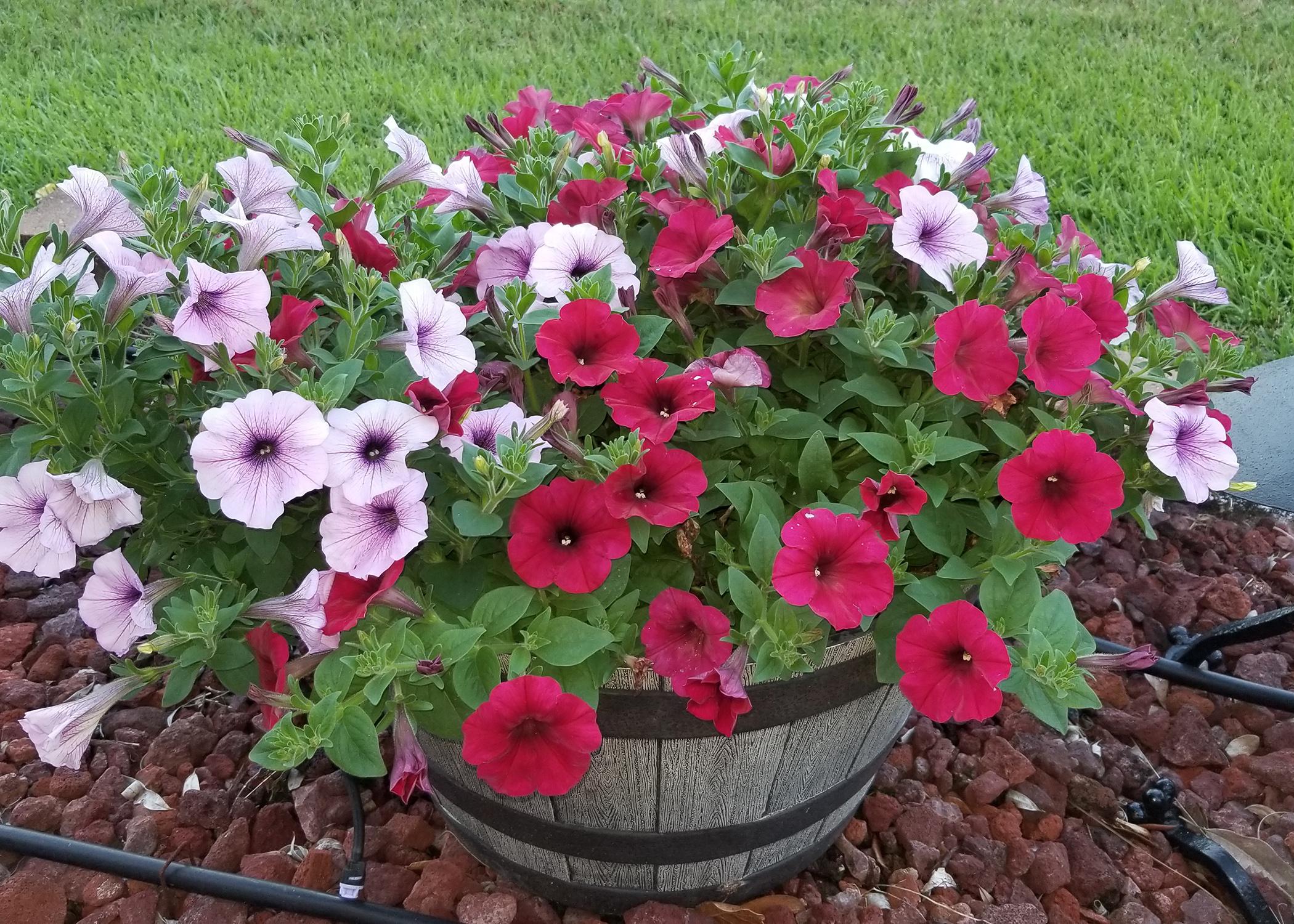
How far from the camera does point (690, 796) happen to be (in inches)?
56.1

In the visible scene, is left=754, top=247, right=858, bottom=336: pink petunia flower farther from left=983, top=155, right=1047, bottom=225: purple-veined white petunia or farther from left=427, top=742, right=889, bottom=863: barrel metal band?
left=427, top=742, right=889, bottom=863: barrel metal band

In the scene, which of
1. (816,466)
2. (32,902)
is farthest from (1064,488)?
(32,902)

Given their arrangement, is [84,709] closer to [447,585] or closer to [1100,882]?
[447,585]

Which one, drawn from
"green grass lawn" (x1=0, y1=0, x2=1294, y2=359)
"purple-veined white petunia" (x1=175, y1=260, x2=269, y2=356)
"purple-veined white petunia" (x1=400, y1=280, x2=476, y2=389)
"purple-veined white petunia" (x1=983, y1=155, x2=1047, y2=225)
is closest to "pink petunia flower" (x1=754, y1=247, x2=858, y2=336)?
"purple-veined white petunia" (x1=400, y1=280, x2=476, y2=389)

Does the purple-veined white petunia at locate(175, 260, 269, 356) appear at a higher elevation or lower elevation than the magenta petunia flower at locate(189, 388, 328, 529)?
higher

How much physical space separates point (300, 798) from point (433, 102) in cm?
294

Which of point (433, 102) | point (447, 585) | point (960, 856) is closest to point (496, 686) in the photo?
point (447, 585)

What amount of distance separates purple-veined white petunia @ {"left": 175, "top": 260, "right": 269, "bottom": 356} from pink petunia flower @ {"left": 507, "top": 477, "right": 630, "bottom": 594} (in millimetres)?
350

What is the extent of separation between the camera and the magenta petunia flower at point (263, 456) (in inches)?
40.9

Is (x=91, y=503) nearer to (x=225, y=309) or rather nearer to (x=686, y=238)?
(x=225, y=309)

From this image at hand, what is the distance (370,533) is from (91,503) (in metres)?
0.31

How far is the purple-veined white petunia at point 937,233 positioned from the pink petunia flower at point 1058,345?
12 centimetres

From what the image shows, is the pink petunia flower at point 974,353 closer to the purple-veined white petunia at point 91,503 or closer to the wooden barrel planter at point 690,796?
the wooden barrel planter at point 690,796

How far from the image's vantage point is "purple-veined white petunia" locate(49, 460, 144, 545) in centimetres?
110
